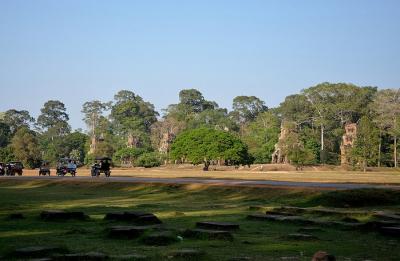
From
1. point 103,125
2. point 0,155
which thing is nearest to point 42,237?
point 0,155

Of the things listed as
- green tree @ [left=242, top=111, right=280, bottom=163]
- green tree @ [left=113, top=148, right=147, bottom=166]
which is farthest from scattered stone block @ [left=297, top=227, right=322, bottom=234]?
green tree @ [left=113, top=148, right=147, bottom=166]

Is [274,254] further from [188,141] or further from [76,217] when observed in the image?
[188,141]

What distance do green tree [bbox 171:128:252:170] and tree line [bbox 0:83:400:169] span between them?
0.17 metres

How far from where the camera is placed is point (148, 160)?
114m

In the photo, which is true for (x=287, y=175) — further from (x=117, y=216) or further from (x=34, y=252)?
(x=34, y=252)

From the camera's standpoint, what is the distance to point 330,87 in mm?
131875

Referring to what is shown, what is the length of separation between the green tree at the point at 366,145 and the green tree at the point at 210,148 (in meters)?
18.5

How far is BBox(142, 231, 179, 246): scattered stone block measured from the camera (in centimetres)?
1327

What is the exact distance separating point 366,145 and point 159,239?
277 feet

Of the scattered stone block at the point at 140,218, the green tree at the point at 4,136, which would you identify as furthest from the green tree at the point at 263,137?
the scattered stone block at the point at 140,218

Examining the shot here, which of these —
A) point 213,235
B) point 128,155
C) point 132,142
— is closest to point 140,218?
point 213,235

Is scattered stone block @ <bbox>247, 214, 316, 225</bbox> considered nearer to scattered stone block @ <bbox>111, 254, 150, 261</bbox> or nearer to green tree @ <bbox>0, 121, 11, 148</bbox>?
scattered stone block @ <bbox>111, 254, 150, 261</bbox>

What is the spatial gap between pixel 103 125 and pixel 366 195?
136 meters

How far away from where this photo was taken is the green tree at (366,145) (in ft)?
303
